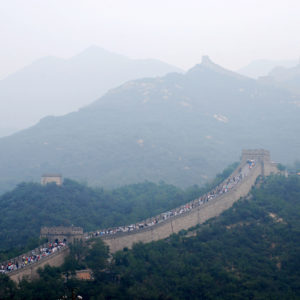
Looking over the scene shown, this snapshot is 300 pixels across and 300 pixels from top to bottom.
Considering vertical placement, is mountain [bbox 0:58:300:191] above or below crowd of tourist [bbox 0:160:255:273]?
above

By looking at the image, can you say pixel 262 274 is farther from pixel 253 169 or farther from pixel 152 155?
pixel 152 155

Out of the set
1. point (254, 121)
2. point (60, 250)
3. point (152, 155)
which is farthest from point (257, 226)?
point (254, 121)

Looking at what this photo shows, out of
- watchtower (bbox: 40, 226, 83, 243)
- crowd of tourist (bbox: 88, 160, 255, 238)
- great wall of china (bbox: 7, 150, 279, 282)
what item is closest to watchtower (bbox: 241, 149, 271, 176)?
great wall of china (bbox: 7, 150, 279, 282)

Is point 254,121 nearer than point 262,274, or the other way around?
point 262,274

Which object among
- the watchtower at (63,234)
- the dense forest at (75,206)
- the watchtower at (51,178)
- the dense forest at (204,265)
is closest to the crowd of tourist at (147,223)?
the watchtower at (63,234)

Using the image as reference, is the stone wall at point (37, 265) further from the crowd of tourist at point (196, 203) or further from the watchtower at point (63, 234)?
the crowd of tourist at point (196, 203)

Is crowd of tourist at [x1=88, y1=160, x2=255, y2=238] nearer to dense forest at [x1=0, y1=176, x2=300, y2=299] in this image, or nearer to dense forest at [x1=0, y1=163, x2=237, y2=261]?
dense forest at [x1=0, y1=176, x2=300, y2=299]
